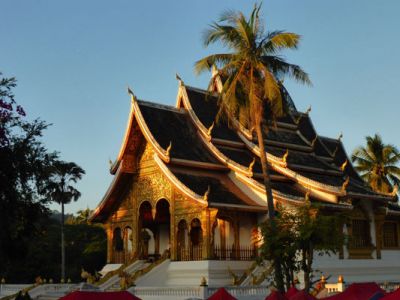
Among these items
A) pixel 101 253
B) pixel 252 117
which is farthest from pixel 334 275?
pixel 101 253

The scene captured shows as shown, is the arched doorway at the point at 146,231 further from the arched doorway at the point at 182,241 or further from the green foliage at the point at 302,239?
the green foliage at the point at 302,239

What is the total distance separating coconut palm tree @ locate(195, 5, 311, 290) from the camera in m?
18.1

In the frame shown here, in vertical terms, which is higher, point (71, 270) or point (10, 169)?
point (10, 169)

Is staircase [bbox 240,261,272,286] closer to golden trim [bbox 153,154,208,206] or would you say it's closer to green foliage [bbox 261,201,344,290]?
golden trim [bbox 153,154,208,206]

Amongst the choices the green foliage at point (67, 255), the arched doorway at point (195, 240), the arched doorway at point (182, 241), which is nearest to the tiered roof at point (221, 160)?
the arched doorway at point (195, 240)

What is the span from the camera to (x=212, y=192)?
21.7 meters

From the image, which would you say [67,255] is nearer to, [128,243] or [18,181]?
[128,243]

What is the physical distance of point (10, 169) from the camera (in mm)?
14039

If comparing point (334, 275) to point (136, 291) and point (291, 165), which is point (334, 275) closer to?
point (291, 165)

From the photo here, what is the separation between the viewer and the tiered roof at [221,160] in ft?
71.7

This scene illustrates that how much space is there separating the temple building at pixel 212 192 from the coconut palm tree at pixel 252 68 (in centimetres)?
105

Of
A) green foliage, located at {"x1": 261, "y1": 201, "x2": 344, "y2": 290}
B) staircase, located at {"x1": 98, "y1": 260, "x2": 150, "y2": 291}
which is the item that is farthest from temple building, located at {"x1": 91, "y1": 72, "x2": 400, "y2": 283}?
green foliage, located at {"x1": 261, "y1": 201, "x2": 344, "y2": 290}

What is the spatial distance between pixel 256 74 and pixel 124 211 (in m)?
9.61

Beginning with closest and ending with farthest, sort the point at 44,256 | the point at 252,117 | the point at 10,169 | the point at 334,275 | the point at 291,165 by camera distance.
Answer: the point at 10,169
the point at 252,117
the point at 334,275
the point at 291,165
the point at 44,256
